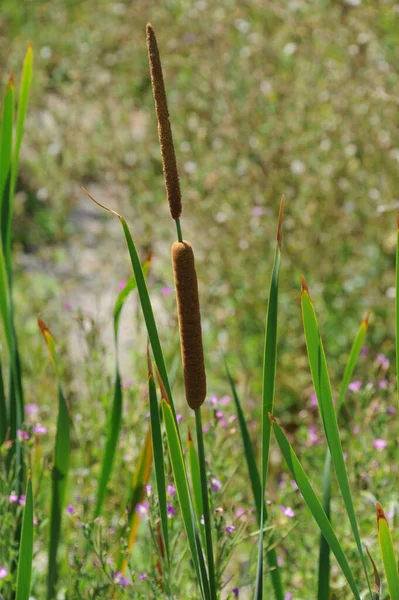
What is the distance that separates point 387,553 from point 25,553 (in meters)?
0.48

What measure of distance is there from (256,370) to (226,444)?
147 centimetres

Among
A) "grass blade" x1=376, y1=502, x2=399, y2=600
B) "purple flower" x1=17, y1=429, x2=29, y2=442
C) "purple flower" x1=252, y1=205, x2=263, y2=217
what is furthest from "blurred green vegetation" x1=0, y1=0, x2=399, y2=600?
"grass blade" x1=376, y1=502, x2=399, y2=600

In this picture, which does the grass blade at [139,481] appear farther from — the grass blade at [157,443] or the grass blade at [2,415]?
the grass blade at [157,443]

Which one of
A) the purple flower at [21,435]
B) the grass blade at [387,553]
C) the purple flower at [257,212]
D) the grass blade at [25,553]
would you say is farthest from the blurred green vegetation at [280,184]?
the grass blade at [387,553]

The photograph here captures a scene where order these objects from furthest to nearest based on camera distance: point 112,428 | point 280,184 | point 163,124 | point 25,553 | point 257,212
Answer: point 280,184
point 257,212
point 112,428
point 25,553
point 163,124

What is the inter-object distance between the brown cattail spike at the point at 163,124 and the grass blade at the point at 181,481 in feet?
0.84

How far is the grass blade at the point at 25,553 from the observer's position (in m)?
1.13

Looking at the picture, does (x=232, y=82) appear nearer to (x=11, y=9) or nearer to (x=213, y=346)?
(x=213, y=346)

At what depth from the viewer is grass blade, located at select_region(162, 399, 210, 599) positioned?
1.05 m

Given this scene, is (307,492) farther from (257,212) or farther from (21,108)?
(257,212)

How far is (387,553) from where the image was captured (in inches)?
42.0

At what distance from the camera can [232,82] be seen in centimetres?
351

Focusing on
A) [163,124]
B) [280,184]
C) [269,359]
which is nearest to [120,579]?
[269,359]

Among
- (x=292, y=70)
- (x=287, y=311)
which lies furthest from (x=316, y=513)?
(x=292, y=70)
